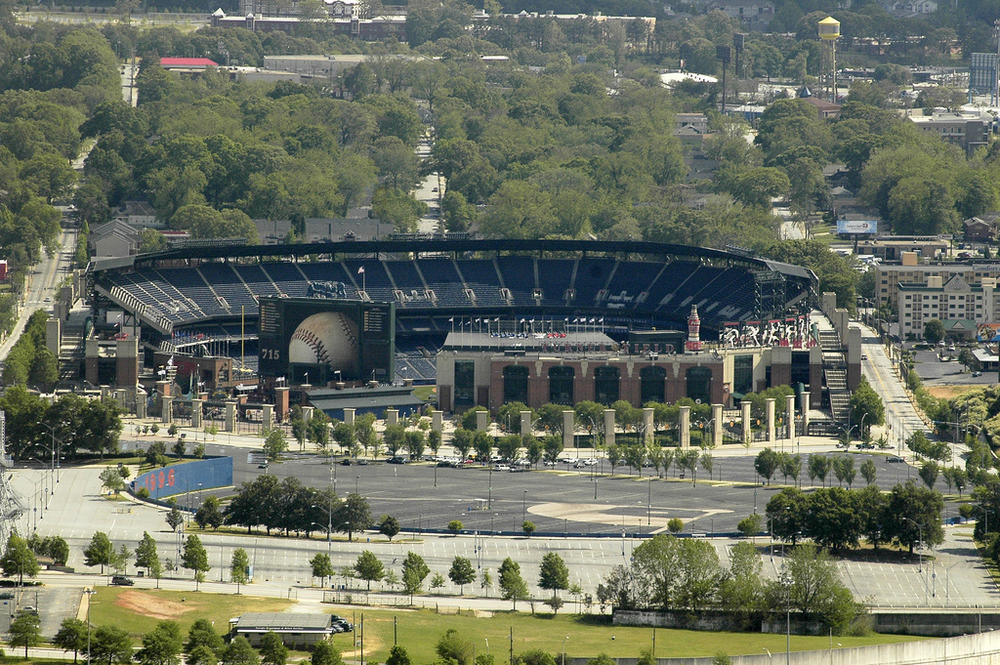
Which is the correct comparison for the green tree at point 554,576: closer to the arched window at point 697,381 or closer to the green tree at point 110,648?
the green tree at point 110,648

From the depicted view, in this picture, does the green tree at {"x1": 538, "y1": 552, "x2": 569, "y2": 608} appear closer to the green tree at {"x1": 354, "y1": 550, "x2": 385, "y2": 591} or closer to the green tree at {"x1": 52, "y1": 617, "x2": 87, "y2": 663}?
the green tree at {"x1": 354, "y1": 550, "x2": 385, "y2": 591}

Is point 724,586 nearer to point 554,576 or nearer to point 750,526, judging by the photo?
point 554,576

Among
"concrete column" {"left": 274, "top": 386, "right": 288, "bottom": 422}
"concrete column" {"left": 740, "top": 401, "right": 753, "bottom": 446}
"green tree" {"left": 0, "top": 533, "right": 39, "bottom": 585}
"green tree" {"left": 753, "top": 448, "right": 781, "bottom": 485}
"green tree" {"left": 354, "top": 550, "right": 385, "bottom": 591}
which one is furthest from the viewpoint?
"concrete column" {"left": 274, "top": 386, "right": 288, "bottom": 422}

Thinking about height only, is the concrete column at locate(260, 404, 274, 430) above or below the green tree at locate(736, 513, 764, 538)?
above

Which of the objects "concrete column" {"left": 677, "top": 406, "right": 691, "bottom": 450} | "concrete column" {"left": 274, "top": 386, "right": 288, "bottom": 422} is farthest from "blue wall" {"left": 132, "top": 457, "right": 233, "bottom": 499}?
"concrete column" {"left": 677, "top": 406, "right": 691, "bottom": 450}

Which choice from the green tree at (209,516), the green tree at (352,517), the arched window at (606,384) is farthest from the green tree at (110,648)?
the arched window at (606,384)

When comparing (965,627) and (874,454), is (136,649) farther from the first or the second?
(874,454)
